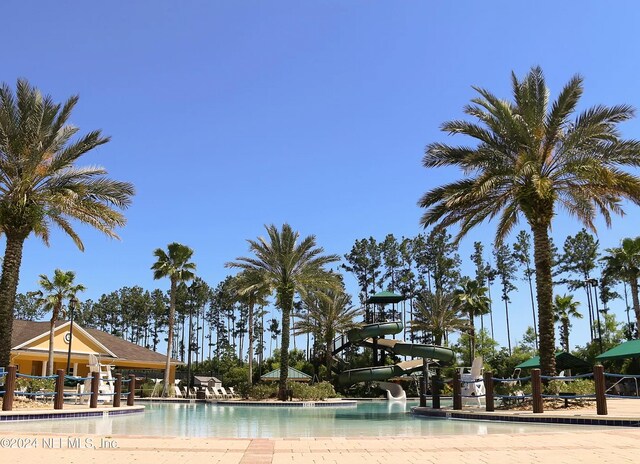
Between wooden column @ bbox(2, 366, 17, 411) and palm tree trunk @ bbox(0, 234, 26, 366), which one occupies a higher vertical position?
palm tree trunk @ bbox(0, 234, 26, 366)

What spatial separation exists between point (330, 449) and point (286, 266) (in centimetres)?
2342

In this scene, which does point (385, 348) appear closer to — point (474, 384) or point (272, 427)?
point (474, 384)

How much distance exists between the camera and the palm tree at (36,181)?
18.4 m

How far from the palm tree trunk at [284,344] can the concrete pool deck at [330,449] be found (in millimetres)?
21496

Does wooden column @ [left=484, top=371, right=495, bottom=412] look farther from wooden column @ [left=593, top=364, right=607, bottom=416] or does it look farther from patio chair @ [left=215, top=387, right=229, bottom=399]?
patio chair @ [left=215, top=387, right=229, bottom=399]

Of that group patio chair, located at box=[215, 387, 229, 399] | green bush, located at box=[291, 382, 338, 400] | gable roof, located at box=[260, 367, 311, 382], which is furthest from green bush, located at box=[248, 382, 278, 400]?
gable roof, located at box=[260, 367, 311, 382]

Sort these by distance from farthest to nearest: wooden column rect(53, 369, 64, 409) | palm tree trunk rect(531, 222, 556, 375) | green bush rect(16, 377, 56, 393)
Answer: green bush rect(16, 377, 56, 393), palm tree trunk rect(531, 222, 556, 375), wooden column rect(53, 369, 64, 409)

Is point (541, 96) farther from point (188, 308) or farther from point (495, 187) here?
point (188, 308)

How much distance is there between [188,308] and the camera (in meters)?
74.5

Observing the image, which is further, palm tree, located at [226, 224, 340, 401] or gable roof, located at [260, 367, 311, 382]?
gable roof, located at [260, 367, 311, 382]

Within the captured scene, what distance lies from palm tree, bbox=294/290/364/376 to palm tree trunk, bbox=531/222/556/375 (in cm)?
2612

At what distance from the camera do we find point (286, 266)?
31.0 metres

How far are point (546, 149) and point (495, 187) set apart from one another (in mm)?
1960

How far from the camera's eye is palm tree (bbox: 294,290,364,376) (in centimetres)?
4383
